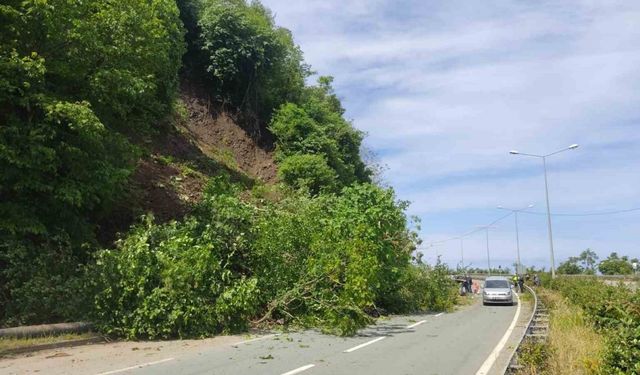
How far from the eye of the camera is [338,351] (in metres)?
13.5

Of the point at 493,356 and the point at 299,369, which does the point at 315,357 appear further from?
the point at 493,356

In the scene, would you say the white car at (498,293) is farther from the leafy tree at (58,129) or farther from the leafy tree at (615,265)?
the leafy tree at (615,265)

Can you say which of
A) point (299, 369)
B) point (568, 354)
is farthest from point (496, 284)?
point (299, 369)

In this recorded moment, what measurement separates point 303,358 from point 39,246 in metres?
10.0

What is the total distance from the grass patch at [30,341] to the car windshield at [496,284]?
25.6 metres

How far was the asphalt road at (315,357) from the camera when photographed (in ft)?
35.3

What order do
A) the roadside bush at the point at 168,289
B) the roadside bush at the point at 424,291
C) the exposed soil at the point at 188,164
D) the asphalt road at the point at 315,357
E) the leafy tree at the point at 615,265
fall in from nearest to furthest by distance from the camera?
the asphalt road at the point at 315,357
the roadside bush at the point at 168,289
the exposed soil at the point at 188,164
the roadside bush at the point at 424,291
the leafy tree at the point at 615,265

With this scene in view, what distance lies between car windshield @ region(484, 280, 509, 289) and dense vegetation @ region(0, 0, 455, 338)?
10.8 m

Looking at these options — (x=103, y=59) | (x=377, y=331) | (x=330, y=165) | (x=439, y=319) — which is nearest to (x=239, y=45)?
(x=330, y=165)

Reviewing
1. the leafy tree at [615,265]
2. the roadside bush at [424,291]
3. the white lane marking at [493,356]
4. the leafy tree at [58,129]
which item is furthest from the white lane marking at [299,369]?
the leafy tree at [615,265]

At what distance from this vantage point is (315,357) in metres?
12.5

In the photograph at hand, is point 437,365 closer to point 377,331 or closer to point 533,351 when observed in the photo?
point 533,351

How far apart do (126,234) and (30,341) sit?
6.56 m

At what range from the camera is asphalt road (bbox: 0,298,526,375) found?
1077 centimetres
